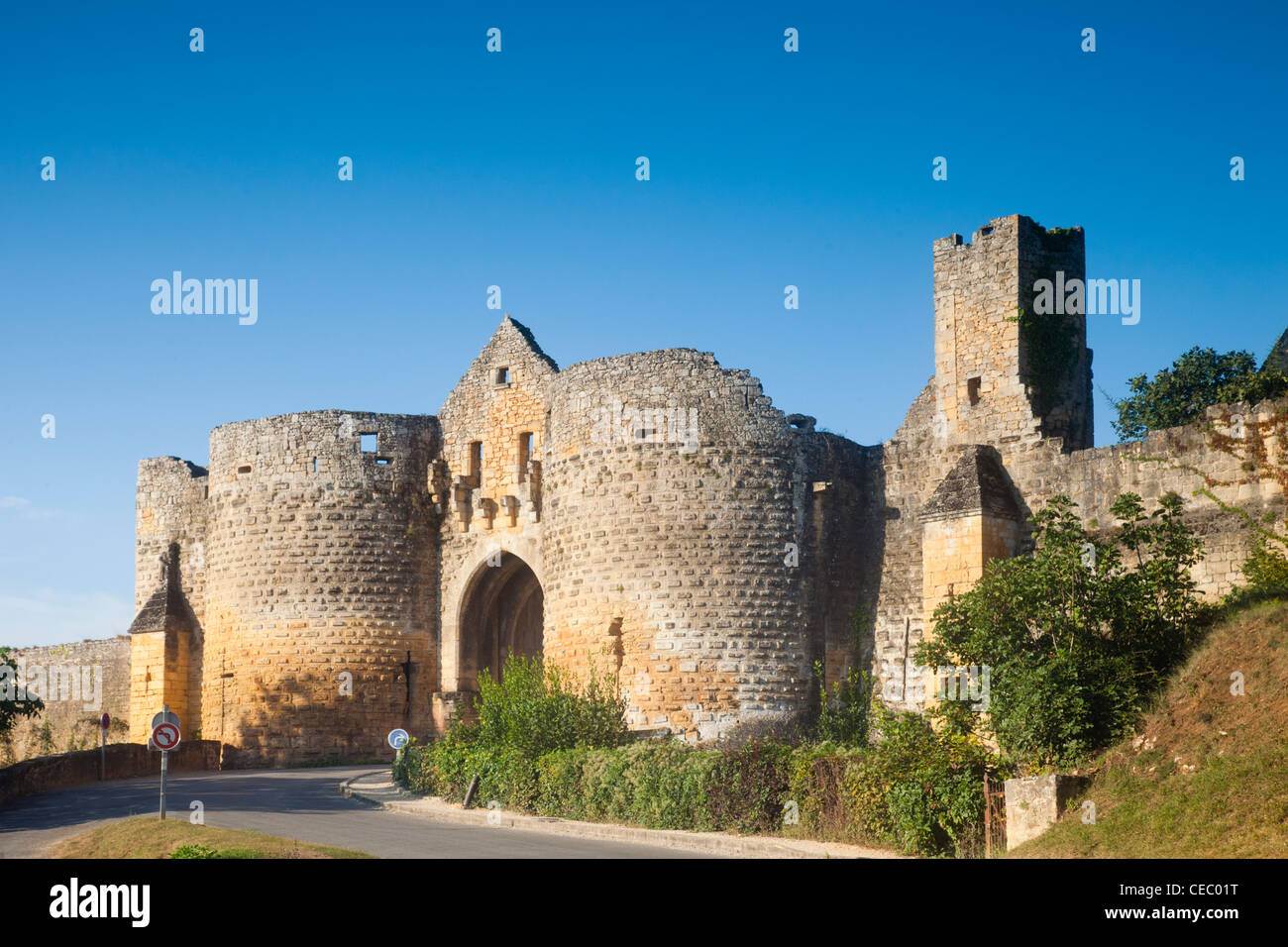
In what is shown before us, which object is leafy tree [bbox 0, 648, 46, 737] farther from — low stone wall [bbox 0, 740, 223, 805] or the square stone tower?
the square stone tower

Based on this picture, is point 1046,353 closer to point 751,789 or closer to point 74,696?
point 751,789

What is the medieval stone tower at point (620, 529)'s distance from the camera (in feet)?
75.8

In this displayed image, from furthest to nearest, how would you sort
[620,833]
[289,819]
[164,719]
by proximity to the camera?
[289,819]
[164,719]
[620,833]

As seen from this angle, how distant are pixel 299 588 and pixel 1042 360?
646 inches

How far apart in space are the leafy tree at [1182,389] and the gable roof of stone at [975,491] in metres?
3.84

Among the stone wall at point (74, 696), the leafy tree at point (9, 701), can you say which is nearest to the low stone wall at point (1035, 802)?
the leafy tree at point (9, 701)

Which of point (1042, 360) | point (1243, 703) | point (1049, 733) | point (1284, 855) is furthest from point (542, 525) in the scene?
point (1284, 855)

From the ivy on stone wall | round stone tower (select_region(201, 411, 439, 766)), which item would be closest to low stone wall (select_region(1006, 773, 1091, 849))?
the ivy on stone wall

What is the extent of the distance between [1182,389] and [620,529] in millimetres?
10497

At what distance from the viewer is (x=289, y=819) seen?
19.7 m

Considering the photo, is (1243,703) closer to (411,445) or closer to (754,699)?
(754,699)

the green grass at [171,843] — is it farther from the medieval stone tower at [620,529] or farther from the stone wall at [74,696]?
the stone wall at [74,696]

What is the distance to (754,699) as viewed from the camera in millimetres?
24641

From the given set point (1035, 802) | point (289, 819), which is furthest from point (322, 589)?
point (1035, 802)
